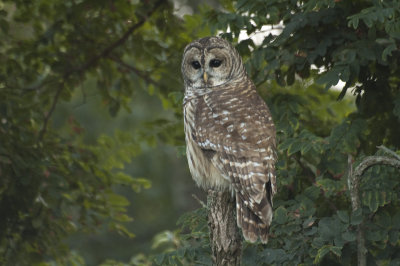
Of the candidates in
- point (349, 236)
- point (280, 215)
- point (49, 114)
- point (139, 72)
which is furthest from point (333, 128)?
point (49, 114)

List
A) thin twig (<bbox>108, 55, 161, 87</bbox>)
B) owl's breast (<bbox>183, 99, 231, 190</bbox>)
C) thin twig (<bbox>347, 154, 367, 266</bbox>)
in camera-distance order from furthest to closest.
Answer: thin twig (<bbox>108, 55, 161, 87</bbox>)
owl's breast (<bbox>183, 99, 231, 190</bbox>)
thin twig (<bbox>347, 154, 367, 266</bbox>)

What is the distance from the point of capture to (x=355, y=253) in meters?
3.81

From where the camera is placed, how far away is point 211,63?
15.1ft

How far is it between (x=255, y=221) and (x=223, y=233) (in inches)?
7.4

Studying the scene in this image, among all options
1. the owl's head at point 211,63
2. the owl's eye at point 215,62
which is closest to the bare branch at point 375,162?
the owl's head at point 211,63

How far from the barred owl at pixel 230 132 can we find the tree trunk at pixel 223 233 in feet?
0.19

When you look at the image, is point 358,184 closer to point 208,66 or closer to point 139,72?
point 208,66

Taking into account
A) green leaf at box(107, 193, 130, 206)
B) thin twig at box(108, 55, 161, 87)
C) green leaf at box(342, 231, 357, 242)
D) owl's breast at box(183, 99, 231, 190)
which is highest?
thin twig at box(108, 55, 161, 87)

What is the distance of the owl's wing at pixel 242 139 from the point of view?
3.77m

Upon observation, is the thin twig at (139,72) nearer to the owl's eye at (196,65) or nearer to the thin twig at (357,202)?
the owl's eye at (196,65)

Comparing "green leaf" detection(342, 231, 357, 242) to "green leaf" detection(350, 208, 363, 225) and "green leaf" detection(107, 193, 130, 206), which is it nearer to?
"green leaf" detection(350, 208, 363, 225)

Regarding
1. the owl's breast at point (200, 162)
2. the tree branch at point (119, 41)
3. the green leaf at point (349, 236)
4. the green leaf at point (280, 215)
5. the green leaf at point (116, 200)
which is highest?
the tree branch at point (119, 41)

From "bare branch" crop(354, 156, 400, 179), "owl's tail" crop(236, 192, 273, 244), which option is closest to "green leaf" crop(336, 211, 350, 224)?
"bare branch" crop(354, 156, 400, 179)

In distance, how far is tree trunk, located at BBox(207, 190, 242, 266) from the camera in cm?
352
